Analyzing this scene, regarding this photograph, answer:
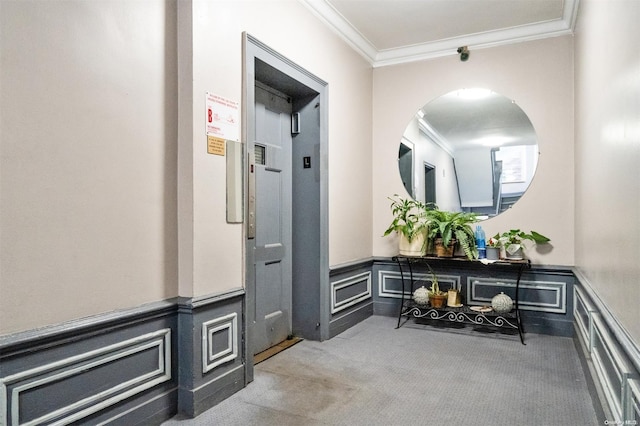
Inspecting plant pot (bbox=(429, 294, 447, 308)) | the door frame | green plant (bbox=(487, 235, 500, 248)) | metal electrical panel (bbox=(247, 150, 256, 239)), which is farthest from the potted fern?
metal electrical panel (bbox=(247, 150, 256, 239))

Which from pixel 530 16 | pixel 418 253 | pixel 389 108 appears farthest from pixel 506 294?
pixel 530 16

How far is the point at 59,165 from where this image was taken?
1.70 meters

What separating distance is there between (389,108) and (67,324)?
3588 millimetres

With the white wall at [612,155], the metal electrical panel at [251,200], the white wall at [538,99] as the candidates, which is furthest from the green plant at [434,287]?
the metal electrical panel at [251,200]

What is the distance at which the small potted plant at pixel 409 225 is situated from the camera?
13.0 ft

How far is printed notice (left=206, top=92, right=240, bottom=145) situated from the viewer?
7.61 ft

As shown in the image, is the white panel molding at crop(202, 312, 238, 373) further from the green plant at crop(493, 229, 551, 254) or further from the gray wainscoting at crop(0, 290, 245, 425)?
the green plant at crop(493, 229, 551, 254)

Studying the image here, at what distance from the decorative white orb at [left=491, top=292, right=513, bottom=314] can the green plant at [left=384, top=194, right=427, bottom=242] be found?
0.88m

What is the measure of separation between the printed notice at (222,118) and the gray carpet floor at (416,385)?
1507 millimetres

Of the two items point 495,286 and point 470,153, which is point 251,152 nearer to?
point 470,153

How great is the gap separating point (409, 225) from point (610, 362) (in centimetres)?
232

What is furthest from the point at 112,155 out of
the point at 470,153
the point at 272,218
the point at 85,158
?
the point at 470,153

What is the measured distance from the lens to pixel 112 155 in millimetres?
1918

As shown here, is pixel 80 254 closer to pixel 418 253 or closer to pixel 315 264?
pixel 315 264
